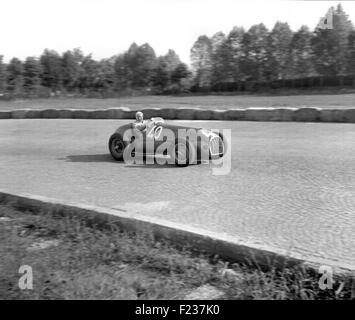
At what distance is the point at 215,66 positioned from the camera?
81625 millimetres

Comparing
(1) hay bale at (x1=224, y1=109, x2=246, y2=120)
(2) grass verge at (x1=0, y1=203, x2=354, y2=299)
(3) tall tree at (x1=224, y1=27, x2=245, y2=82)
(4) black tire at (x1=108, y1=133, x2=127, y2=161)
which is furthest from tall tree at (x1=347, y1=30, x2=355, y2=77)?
(2) grass verge at (x1=0, y1=203, x2=354, y2=299)

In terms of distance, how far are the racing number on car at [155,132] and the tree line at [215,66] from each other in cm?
4426

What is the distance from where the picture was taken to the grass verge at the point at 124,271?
3355 mm

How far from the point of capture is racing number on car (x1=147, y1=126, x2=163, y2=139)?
882 cm

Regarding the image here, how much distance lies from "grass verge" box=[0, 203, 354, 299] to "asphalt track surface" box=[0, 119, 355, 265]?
585 millimetres

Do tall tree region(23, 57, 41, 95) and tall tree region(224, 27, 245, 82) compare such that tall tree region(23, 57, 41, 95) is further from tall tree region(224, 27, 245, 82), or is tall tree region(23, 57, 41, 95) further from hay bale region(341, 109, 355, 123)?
hay bale region(341, 109, 355, 123)

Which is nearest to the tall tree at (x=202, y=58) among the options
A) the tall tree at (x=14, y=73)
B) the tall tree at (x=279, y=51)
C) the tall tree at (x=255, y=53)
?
the tall tree at (x=255, y=53)

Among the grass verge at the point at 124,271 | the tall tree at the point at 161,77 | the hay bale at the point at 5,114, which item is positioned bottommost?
the grass verge at the point at 124,271

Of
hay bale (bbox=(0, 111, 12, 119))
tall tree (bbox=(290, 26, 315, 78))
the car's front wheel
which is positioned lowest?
the car's front wheel

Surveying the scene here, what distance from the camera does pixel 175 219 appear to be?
206 inches

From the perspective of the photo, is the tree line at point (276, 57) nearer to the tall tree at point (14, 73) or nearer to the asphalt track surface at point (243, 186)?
the tall tree at point (14, 73)

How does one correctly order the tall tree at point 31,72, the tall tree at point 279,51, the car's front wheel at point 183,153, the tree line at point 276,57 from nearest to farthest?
the car's front wheel at point 183,153
the tree line at point 276,57
the tall tree at point 279,51
the tall tree at point 31,72
